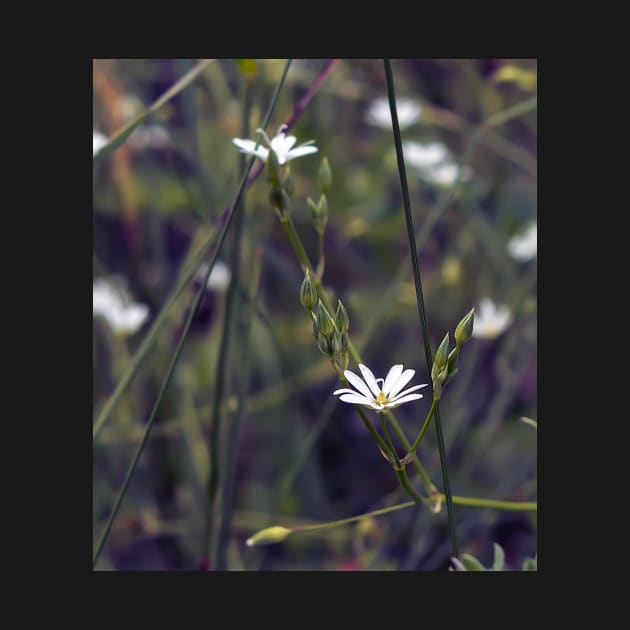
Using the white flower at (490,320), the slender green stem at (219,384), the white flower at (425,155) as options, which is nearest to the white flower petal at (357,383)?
the slender green stem at (219,384)

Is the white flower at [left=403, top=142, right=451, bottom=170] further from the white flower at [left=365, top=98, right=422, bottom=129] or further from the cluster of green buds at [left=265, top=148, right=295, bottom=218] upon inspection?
the cluster of green buds at [left=265, top=148, right=295, bottom=218]

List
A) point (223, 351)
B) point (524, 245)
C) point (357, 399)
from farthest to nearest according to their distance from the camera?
point (524, 245) < point (223, 351) < point (357, 399)

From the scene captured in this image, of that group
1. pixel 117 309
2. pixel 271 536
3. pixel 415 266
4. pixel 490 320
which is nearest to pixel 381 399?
pixel 415 266

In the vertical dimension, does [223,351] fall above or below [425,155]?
below

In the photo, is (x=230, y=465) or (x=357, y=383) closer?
(x=357, y=383)

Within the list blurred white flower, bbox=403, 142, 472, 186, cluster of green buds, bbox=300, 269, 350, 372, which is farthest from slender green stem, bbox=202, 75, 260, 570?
blurred white flower, bbox=403, 142, 472, 186

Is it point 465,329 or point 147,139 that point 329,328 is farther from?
point 147,139

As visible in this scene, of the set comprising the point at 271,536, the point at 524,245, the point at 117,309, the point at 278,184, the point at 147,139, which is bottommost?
the point at 271,536

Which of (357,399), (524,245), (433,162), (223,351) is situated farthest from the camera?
(433,162)

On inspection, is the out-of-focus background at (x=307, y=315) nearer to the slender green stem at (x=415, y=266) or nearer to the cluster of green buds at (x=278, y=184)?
the cluster of green buds at (x=278, y=184)
